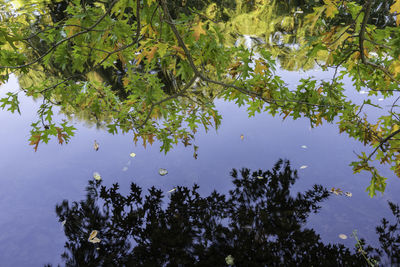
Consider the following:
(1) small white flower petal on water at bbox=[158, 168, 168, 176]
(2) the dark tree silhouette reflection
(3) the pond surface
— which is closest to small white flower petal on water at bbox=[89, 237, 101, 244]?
(2) the dark tree silhouette reflection

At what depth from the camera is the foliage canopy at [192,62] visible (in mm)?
1460

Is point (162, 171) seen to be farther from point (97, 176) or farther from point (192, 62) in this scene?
point (192, 62)

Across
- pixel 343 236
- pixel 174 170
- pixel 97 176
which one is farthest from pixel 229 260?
pixel 97 176

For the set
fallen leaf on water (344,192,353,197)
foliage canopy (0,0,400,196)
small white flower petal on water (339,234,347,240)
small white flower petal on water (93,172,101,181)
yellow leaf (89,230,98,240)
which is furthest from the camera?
small white flower petal on water (93,172,101,181)

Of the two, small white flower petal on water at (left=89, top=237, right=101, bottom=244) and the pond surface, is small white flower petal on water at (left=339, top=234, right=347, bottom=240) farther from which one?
small white flower petal on water at (left=89, top=237, right=101, bottom=244)

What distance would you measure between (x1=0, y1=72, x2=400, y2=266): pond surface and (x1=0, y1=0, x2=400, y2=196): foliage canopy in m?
0.24

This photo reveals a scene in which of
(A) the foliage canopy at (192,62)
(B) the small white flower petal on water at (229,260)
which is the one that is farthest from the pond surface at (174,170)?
(B) the small white flower petal on water at (229,260)

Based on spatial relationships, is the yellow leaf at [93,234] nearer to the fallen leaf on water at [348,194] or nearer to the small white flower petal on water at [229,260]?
the small white flower petal on water at [229,260]

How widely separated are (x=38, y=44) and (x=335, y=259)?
6781 mm

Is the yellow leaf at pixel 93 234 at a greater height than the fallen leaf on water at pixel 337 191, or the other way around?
the fallen leaf on water at pixel 337 191

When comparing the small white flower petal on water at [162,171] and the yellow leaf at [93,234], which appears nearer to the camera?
the yellow leaf at [93,234]

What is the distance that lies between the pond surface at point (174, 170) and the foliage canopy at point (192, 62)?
237mm

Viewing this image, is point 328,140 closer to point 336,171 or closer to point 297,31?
point 336,171

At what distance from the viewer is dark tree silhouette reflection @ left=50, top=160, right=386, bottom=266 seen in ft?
6.68
